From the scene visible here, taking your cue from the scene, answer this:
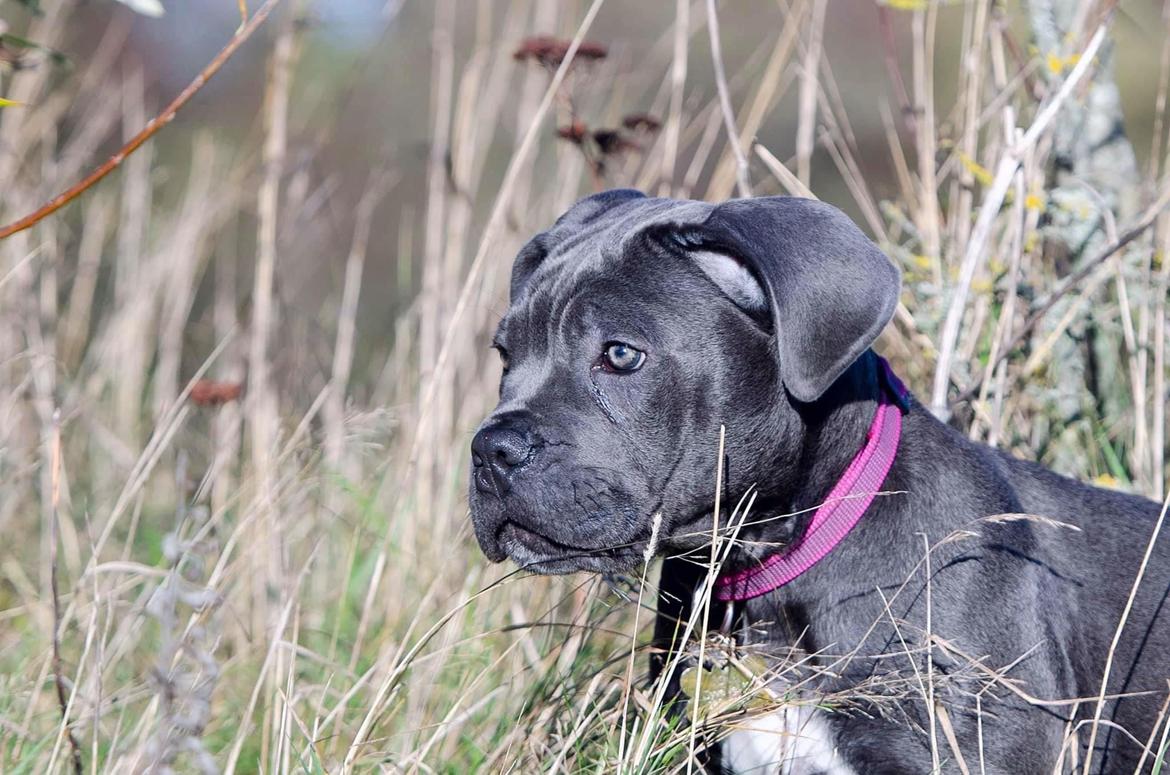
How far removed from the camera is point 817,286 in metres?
2.59

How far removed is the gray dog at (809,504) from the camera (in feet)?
8.78

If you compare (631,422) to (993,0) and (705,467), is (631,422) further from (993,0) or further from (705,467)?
(993,0)

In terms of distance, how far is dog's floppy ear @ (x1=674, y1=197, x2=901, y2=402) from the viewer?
2.57 metres

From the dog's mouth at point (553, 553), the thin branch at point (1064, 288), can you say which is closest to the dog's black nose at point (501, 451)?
the dog's mouth at point (553, 553)

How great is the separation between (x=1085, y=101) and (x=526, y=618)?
2.63 meters

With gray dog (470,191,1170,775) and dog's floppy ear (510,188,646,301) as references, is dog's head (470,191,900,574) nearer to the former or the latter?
gray dog (470,191,1170,775)

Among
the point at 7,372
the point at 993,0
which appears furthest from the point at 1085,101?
the point at 7,372

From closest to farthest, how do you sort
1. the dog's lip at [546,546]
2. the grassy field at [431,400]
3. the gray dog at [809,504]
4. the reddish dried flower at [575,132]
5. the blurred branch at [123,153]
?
the blurred branch at [123,153], the gray dog at [809,504], the dog's lip at [546,546], the grassy field at [431,400], the reddish dried flower at [575,132]

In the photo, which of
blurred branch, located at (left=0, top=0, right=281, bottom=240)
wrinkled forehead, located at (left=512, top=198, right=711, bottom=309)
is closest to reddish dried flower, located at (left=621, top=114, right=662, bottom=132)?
wrinkled forehead, located at (left=512, top=198, right=711, bottom=309)

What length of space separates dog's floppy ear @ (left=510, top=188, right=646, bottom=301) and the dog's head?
1.20 feet

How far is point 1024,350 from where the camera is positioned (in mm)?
4305

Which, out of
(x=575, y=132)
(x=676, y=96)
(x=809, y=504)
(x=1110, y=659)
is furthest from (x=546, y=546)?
(x=676, y=96)

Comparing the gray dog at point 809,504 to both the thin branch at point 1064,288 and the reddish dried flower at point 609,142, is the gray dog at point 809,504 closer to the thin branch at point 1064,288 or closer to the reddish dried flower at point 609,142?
the thin branch at point 1064,288

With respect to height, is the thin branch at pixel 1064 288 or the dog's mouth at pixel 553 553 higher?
the thin branch at pixel 1064 288
